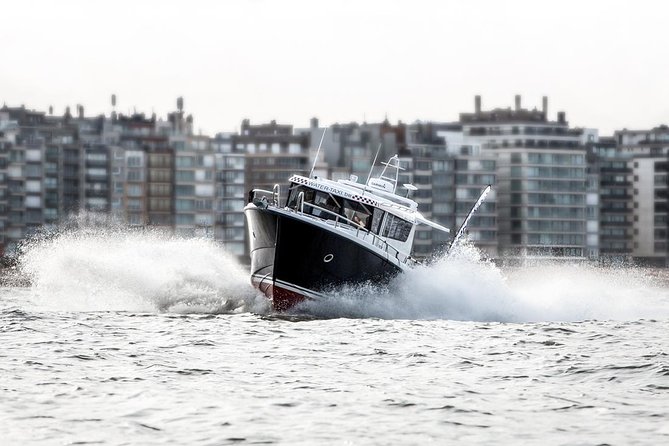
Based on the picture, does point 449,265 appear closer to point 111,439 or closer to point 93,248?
point 93,248

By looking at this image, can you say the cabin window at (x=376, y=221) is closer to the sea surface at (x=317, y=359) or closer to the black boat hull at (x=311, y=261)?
the black boat hull at (x=311, y=261)

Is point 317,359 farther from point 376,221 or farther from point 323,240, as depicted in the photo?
point 376,221

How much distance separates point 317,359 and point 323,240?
499 inches

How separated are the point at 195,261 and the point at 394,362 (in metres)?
20.6

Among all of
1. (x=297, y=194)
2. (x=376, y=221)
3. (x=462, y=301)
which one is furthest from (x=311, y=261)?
(x=462, y=301)

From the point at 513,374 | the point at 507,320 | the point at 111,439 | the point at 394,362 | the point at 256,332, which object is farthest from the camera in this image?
the point at 507,320

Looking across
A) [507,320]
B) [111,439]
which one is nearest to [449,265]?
[507,320]

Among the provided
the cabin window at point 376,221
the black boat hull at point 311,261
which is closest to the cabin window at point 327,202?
the cabin window at point 376,221

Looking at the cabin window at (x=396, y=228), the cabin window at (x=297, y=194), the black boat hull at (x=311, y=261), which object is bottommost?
the black boat hull at (x=311, y=261)

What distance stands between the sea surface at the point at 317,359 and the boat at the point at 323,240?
618 mm

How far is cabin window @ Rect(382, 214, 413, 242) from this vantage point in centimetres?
4825

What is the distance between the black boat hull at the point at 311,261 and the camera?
45.9m

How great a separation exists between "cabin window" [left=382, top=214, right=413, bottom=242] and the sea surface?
1515mm

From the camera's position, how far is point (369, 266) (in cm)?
4625
